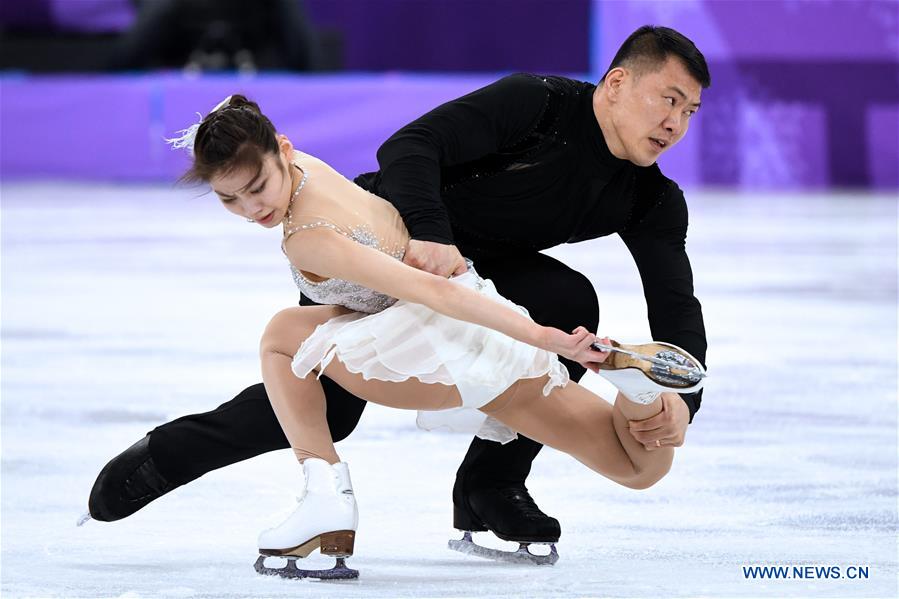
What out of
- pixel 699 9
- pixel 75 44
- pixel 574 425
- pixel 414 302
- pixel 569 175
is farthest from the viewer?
pixel 75 44

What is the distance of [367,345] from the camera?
1995 millimetres

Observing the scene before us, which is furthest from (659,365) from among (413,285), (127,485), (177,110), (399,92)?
(177,110)

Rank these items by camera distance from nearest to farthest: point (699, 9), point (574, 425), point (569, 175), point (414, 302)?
point (414, 302), point (574, 425), point (569, 175), point (699, 9)

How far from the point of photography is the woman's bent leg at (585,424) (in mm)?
2074

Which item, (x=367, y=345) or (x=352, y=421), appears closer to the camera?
(x=367, y=345)

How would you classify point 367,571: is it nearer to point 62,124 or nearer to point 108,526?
point 108,526

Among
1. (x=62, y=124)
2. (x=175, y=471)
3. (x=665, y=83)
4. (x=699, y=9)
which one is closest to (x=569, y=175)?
(x=665, y=83)

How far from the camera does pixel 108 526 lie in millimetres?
2324

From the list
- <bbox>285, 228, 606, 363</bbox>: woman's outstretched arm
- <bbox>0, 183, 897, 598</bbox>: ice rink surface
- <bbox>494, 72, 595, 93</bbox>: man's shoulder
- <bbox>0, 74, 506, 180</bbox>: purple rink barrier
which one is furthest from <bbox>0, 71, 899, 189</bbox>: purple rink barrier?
<bbox>285, 228, 606, 363</bbox>: woman's outstretched arm

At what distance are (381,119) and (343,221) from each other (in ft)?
22.7

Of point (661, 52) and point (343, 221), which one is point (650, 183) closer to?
point (661, 52)

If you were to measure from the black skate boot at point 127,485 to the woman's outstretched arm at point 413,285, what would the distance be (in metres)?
0.44

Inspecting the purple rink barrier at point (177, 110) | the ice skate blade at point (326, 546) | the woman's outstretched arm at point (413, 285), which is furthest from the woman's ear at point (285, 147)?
the purple rink barrier at point (177, 110)

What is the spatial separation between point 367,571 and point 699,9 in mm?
7121
